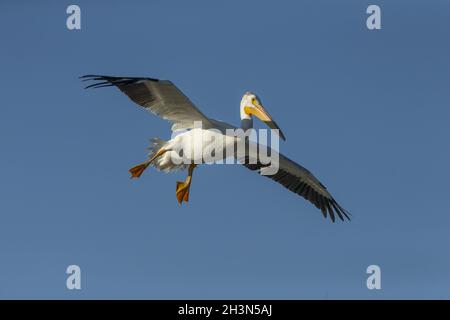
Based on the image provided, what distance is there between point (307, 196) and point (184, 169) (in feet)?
7.45

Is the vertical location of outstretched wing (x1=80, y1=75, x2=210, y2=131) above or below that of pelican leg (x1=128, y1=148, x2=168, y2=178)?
above

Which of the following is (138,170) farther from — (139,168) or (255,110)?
(255,110)

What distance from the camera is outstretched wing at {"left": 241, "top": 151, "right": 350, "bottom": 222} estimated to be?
12602 mm

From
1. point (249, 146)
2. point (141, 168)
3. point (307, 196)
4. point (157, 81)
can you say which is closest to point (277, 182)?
point (307, 196)

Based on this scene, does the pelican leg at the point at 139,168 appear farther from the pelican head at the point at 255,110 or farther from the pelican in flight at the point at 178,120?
the pelican head at the point at 255,110

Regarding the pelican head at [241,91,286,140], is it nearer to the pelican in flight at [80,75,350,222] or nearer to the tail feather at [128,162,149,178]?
the pelican in flight at [80,75,350,222]

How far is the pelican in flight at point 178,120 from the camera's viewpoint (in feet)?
34.9

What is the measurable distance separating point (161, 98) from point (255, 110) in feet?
4.80

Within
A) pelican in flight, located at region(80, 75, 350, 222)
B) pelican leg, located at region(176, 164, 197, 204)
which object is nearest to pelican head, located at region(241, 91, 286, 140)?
pelican in flight, located at region(80, 75, 350, 222)

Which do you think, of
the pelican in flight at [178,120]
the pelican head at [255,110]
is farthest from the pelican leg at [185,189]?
the pelican head at [255,110]

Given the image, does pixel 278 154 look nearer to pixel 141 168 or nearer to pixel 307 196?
pixel 307 196

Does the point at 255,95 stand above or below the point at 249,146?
above

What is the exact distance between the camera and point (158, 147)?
11617 millimetres

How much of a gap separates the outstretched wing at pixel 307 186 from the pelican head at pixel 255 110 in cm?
123
